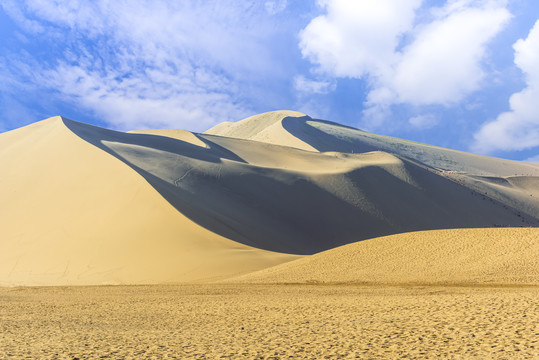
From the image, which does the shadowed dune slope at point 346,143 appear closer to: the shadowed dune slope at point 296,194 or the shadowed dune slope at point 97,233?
the shadowed dune slope at point 296,194

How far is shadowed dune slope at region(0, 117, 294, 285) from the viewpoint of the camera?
16516mm

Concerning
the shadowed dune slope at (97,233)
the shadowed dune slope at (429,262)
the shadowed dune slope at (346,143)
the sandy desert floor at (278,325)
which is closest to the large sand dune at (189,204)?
the shadowed dune slope at (97,233)

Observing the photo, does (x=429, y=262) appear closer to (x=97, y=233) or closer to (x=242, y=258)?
(x=242, y=258)

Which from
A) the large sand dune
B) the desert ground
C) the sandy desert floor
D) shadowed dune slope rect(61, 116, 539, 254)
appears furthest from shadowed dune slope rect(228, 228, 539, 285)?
shadowed dune slope rect(61, 116, 539, 254)

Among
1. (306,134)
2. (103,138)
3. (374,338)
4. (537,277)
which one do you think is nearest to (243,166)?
(103,138)

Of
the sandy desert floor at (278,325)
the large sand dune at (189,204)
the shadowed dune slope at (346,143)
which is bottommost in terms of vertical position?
the sandy desert floor at (278,325)

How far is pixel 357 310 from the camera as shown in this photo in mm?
8344

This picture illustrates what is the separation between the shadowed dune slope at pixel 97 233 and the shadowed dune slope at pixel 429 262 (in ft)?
9.16

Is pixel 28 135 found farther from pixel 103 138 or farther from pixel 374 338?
pixel 374 338

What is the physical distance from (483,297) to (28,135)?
35774 millimetres

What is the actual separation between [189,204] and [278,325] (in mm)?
16883

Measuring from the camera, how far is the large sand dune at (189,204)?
17625 mm

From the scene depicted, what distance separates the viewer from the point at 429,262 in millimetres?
14109

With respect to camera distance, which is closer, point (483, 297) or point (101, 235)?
point (483, 297)
